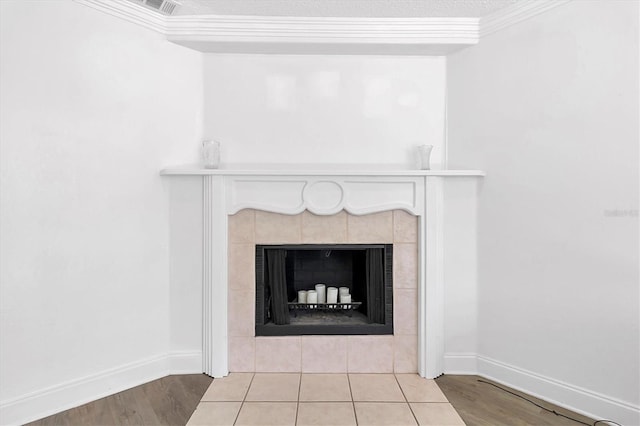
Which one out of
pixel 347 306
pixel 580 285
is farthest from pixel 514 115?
pixel 347 306

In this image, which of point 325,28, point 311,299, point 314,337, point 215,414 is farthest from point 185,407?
point 325,28

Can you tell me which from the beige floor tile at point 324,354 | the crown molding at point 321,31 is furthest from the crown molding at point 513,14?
the beige floor tile at point 324,354

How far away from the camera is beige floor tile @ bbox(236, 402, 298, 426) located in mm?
2148

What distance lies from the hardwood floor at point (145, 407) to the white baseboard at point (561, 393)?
1782mm

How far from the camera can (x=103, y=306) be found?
8.08 ft

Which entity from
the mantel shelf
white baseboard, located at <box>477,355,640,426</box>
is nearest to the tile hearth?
white baseboard, located at <box>477,355,640,426</box>

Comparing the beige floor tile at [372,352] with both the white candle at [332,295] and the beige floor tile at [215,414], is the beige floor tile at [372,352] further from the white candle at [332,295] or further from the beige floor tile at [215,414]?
the beige floor tile at [215,414]

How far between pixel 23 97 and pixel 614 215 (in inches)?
120

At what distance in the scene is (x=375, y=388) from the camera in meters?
2.54

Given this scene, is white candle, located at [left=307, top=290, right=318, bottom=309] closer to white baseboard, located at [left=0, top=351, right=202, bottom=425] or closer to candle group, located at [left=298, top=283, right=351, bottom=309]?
candle group, located at [left=298, top=283, right=351, bottom=309]

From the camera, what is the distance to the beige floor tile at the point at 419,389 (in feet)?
7.92

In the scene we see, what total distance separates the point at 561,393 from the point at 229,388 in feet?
6.18

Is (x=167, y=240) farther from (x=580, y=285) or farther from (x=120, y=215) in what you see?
(x=580, y=285)

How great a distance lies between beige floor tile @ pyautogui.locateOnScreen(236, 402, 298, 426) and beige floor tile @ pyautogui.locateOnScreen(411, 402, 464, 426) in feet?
2.15
